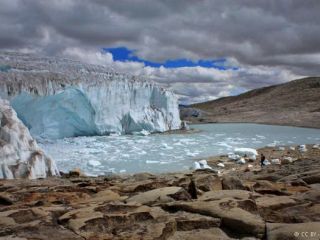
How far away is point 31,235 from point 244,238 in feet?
6.85

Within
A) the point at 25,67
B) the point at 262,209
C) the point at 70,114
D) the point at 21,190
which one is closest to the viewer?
the point at 262,209

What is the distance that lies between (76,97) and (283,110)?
5459cm

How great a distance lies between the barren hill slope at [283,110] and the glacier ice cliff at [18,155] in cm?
4379

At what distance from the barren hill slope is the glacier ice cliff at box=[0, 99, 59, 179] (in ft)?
144

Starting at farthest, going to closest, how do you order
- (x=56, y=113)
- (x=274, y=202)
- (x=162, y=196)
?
(x=56, y=113) < (x=162, y=196) < (x=274, y=202)

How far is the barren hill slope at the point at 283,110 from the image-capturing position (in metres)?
59.2

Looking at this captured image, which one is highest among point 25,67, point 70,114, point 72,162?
point 25,67

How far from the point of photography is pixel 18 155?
11789 mm

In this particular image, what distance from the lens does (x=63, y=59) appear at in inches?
1101

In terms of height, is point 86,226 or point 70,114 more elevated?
point 70,114

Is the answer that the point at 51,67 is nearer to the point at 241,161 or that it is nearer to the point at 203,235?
the point at 241,161

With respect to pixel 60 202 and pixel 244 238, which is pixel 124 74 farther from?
pixel 244 238

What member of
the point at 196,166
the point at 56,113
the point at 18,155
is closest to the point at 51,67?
the point at 56,113

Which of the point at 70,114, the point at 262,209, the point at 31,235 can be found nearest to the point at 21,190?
the point at 31,235
